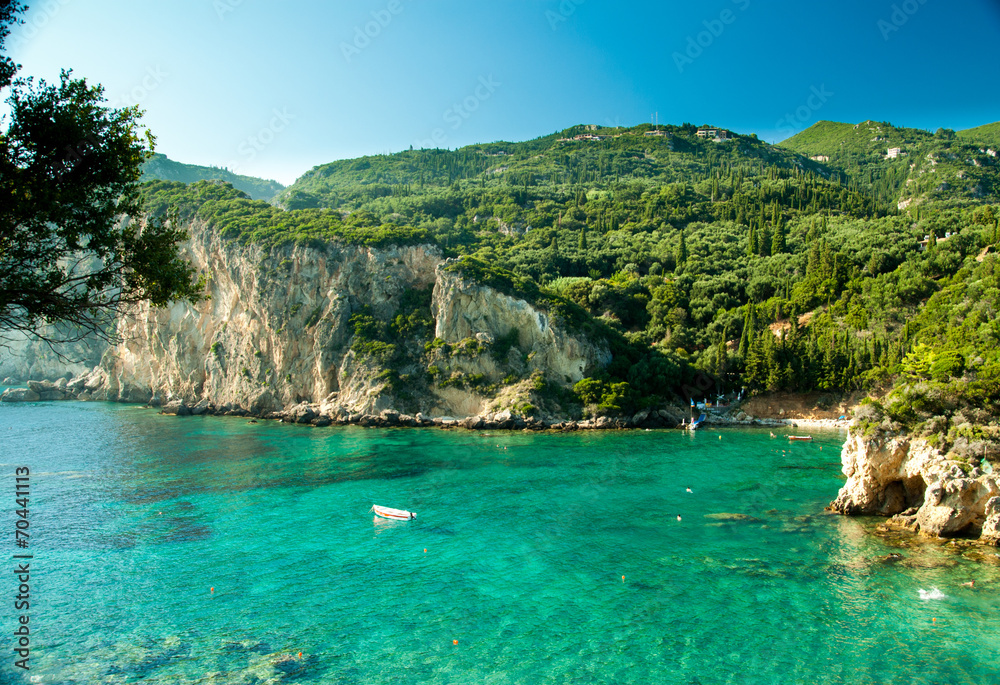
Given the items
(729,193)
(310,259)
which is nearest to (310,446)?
(310,259)

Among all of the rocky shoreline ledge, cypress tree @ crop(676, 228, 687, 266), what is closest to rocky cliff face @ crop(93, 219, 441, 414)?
the rocky shoreline ledge

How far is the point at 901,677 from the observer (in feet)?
46.5

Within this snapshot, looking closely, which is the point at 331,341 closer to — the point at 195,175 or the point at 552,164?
the point at 552,164

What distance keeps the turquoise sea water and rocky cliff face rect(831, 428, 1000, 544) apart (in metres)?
1.68

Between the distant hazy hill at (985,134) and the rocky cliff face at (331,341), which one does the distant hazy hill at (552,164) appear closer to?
the distant hazy hill at (985,134)

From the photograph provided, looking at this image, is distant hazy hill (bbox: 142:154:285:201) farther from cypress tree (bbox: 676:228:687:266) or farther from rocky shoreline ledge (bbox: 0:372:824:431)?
cypress tree (bbox: 676:228:687:266)

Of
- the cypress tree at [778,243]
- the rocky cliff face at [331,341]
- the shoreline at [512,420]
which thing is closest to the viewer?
the shoreline at [512,420]

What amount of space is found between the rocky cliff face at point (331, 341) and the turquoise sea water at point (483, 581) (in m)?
19.7

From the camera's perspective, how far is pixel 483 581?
20.6 metres

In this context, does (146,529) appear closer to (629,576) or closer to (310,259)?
(629,576)

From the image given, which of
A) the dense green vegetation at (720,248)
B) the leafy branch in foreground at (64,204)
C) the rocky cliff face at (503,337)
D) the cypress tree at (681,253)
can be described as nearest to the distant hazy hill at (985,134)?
the dense green vegetation at (720,248)

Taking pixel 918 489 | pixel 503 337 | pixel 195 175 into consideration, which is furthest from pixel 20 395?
pixel 918 489

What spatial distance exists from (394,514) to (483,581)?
828 cm

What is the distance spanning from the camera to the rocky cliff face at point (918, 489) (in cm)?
2141
